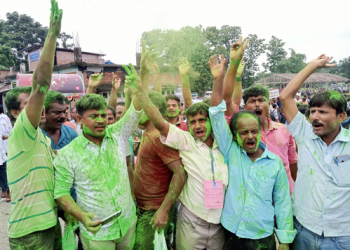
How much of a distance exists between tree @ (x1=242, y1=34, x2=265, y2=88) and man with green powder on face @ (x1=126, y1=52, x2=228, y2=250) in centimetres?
2621

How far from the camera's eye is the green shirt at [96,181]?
6.11 ft

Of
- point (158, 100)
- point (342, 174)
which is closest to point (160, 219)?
point (158, 100)

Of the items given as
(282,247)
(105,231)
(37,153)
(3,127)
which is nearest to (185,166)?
(105,231)

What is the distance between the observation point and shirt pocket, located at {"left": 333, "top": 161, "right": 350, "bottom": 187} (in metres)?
1.83

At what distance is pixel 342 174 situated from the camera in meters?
1.84

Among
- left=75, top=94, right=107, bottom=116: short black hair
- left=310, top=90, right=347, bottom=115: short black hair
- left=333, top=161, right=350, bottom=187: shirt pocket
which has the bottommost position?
left=333, top=161, right=350, bottom=187: shirt pocket

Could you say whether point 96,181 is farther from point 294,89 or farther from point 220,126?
point 294,89

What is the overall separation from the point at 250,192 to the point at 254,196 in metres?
0.05

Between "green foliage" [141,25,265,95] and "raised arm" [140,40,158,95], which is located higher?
"green foliage" [141,25,265,95]

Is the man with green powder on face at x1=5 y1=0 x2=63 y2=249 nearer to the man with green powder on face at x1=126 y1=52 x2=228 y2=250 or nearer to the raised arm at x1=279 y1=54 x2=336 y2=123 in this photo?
the man with green powder on face at x1=126 y1=52 x2=228 y2=250

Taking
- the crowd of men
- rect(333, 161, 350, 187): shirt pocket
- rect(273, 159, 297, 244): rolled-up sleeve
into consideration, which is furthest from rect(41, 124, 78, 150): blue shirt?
rect(333, 161, 350, 187): shirt pocket

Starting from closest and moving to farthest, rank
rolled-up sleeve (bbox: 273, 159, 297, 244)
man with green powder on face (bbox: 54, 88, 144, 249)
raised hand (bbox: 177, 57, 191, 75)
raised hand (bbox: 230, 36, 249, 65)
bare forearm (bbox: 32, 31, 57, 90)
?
1. bare forearm (bbox: 32, 31, 57, 90)
2. man with green powder on face (bbox: 54, 88, 144, 249)
3. rolled-up sleeve (bbox: 273, 159, 297, 244)
4. raised hand (bbox: 230, 36, 249, 65)
5. raised hand (bbox: 177, 57, 191, 75)

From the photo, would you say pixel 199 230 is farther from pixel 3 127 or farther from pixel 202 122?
pixel 3 127

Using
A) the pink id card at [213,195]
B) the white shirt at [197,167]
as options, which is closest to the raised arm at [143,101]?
the white shirt at [197,167]
